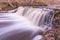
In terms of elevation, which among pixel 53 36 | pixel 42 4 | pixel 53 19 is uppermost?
pixel 42 4

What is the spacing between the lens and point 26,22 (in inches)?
55.4

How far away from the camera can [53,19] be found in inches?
54.4

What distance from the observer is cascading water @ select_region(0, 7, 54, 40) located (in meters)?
1.36

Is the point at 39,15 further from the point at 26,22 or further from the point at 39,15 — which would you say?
the point at 26,22

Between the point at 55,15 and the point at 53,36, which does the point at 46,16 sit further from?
the point at 53,36

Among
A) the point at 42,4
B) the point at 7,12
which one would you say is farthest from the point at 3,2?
the point at 42,4

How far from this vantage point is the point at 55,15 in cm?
138

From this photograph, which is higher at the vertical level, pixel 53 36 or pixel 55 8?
pixel 55 8

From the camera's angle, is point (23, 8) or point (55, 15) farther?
point (23, 8)

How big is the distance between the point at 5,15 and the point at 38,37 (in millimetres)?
370

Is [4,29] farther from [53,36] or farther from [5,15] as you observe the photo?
[53,36]

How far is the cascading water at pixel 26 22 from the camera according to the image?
1.36 metres

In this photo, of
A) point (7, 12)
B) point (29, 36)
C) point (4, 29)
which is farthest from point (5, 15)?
point (29, 36)

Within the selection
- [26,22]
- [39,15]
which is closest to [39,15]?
[39,15]
